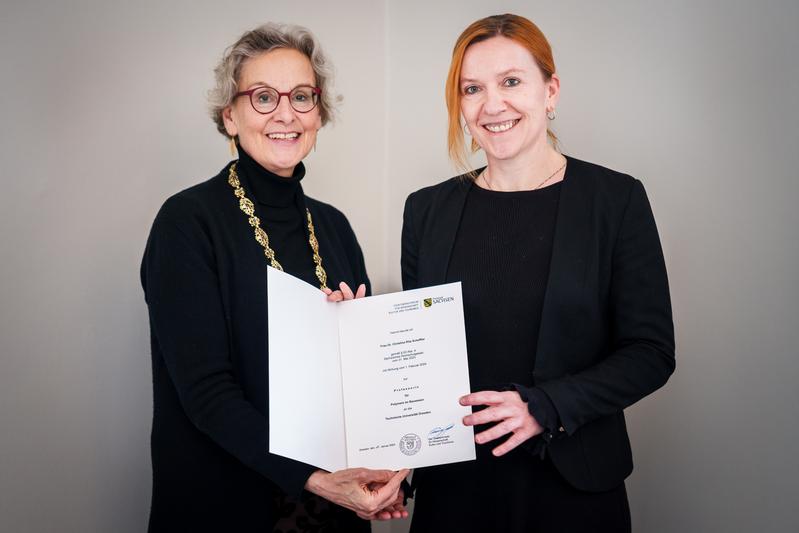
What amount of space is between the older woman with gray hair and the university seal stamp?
0.08 meters

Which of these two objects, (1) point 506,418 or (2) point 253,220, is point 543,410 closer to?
(1) point 506,418

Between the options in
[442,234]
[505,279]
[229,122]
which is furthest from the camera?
[229,122]

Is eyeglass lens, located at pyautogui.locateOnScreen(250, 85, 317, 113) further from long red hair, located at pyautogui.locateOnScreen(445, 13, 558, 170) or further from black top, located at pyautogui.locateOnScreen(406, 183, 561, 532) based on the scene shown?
black top, located at pyautogui.locateOnScreen(406, 183, 561, 532)

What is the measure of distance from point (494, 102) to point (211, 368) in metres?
0.94

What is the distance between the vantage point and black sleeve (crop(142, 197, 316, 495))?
1.52 meters

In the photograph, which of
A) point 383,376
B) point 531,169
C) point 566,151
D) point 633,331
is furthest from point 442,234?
point 566,151

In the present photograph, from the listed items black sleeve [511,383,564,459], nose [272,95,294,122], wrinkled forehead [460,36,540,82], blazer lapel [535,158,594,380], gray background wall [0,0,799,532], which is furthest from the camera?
gray background wall [0,0,799,532]

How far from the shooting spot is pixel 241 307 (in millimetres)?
1669

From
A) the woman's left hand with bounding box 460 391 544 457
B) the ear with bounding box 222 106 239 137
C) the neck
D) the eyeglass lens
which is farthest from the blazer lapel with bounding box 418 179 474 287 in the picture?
the ear with bounding box 222 106 239 137

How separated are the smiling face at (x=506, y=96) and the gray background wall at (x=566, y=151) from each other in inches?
27.6

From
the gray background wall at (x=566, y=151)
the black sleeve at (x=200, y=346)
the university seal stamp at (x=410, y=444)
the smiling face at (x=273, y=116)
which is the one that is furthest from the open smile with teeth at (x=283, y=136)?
the university seal stamp at (x=410, y=444)

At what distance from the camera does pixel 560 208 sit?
1651 mm

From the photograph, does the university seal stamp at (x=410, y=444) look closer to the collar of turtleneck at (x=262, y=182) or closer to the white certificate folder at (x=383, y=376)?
the white certificate folder at (x=383, y=376)

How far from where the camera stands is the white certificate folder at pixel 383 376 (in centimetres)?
151
